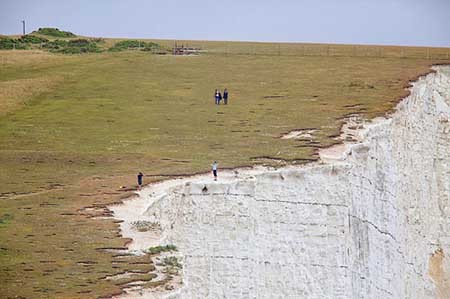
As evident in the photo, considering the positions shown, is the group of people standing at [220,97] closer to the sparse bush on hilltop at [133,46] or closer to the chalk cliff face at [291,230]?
the chalk cliff face at [291,230]

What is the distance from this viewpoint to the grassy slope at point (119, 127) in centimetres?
3384

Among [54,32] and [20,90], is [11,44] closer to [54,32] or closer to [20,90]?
[54,32]

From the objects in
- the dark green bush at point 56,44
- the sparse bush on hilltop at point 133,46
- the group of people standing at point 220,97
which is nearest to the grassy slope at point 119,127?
the group of people standing at point 220,97

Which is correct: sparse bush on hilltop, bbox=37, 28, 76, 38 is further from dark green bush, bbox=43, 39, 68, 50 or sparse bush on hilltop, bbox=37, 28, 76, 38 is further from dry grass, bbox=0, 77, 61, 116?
dry grass, bbox=0, 77, 61, 116

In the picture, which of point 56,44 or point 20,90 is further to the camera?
point 56,44

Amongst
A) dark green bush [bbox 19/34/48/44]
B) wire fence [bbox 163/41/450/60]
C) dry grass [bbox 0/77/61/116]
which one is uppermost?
dark green bush [bbox 19/34/48/44]

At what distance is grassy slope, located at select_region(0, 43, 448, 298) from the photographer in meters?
33.8

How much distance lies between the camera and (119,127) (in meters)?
57.1

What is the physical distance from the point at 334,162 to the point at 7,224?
46.8 ft

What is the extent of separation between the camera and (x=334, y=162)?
43031mm

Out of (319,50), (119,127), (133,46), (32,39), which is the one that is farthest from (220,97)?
(32,39)

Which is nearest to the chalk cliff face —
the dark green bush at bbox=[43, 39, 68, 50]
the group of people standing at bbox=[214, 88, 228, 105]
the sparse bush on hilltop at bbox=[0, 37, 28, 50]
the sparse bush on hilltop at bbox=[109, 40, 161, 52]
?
the group of people standing at bbox=[214, 88, 228, 105]

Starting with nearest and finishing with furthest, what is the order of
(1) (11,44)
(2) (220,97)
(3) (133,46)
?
(2) (220,97), (1) (11,44), (3) (133,46)

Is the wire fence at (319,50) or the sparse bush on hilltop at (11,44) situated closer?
the wire fence at (319,50)
